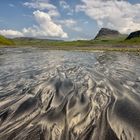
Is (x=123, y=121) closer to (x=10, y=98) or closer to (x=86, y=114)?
(x=86, y=114)

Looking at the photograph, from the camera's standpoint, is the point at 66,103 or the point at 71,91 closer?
the point at 66,103

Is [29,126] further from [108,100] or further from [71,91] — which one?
[71,91]

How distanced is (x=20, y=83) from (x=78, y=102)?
553 centimetres

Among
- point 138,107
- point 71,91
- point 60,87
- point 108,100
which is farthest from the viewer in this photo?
point 60,87

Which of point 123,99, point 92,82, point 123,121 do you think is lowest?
point 92,82

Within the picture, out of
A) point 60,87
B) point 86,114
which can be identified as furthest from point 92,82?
point 86,114

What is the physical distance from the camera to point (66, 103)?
11102 millimetres

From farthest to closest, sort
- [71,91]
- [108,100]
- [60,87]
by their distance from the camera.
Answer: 1. [60,87]
2. [71,91]
3. [108,100]

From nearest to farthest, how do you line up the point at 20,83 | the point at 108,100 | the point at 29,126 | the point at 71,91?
1. the point at 29,126
2. the point at 108,100
3. the point at 71,91
4. the point at 20,83

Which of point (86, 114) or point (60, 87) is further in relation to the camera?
point (60, 87)

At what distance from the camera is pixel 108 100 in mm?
11805

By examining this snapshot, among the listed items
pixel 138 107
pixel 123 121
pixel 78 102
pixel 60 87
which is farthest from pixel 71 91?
pixel 123 121

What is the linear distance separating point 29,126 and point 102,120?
2317 mm

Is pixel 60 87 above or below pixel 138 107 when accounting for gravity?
below
